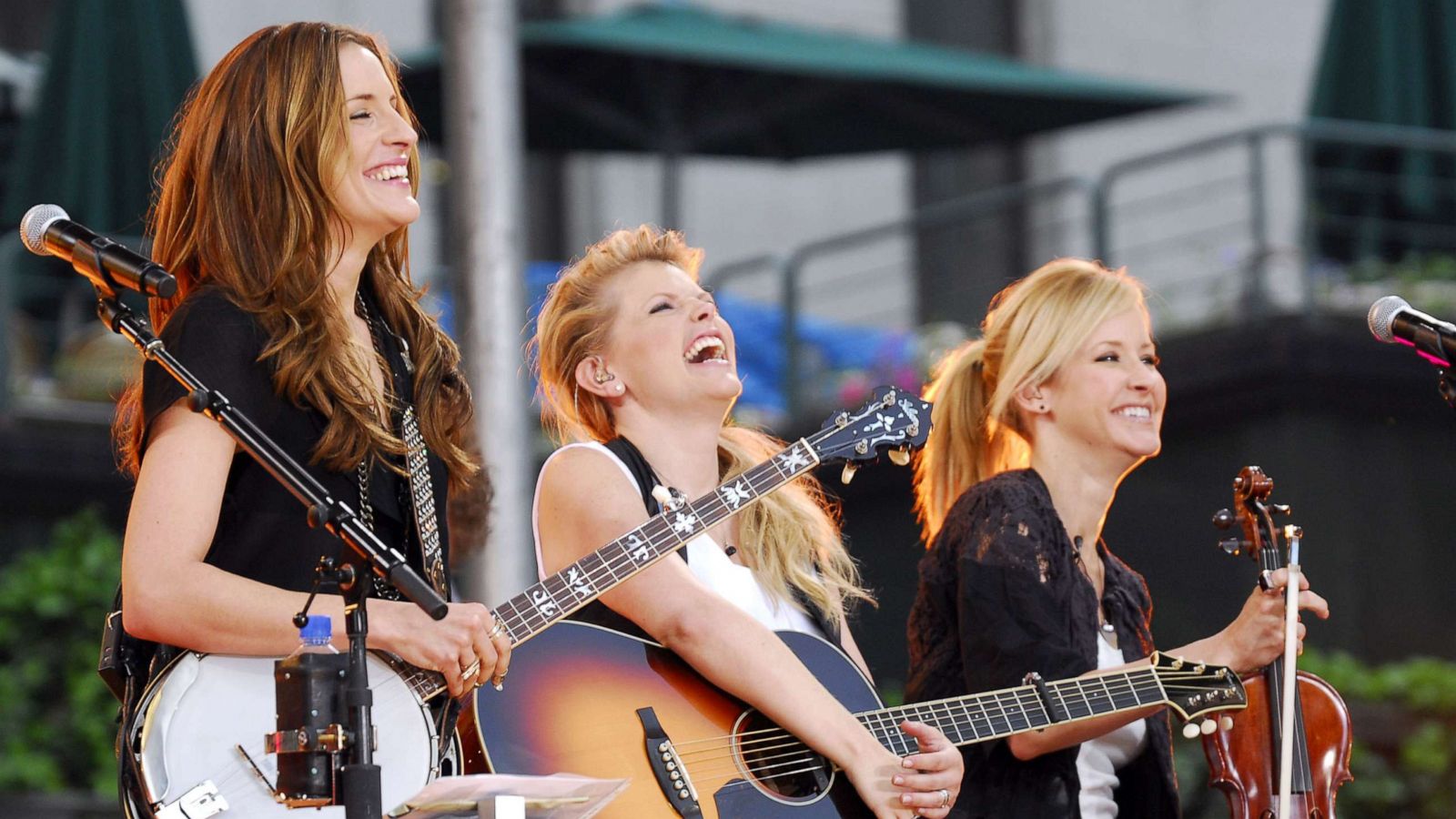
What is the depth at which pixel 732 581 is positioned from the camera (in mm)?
4277

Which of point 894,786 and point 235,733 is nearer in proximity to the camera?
point 235,733

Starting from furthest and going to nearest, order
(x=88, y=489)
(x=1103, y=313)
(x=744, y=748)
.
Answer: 1. (x=88, y=489)
2. (x=1103, y=313)
3. (x=744, y=748)

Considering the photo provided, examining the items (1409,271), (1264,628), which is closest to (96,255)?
(1264,628)

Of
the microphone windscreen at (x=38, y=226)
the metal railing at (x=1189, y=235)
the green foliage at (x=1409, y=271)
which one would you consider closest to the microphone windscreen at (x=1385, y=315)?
the microphone windscreen at (x=38, y=226)

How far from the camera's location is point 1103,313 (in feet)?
15.5

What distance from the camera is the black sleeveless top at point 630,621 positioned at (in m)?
4.14

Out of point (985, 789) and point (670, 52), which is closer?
point (985, 789)

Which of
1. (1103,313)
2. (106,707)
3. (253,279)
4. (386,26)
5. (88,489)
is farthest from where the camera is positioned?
(386,26)

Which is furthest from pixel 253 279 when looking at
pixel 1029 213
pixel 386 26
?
A: pixel 1029 213

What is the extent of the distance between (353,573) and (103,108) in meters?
6.12

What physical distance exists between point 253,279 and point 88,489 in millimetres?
5922

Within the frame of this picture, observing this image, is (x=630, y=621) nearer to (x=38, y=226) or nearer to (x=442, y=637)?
(x=442, y=637)

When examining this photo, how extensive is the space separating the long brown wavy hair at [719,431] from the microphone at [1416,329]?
3.99 feet

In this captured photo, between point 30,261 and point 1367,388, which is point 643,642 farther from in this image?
point 30,261
